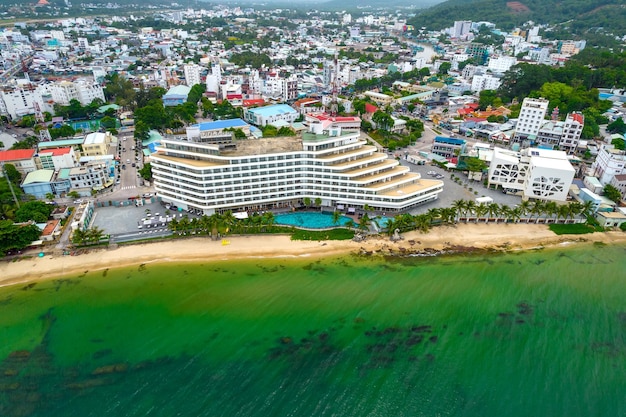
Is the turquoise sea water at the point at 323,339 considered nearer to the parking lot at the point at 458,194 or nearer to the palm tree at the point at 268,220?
the palm tree at the point at 268,220

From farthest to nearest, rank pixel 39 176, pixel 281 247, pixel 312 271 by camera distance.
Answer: pixel 39 176 < pixel 281 247 < pixel 312 271

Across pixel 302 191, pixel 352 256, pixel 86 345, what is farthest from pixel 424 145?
pixel 86 345

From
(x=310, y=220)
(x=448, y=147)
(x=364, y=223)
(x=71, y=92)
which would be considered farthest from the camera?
(x=71, y=92)

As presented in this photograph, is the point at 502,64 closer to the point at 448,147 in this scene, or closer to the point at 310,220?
the point at 448,147

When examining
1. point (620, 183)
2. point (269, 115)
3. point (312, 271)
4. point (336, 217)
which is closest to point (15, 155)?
point (269, 115)

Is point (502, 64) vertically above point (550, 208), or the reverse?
point (502, 64)

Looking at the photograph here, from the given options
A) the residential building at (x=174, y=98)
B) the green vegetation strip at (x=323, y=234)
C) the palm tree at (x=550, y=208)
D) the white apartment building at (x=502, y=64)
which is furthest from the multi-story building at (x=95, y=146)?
the white apartment building at (x=502, y=64)

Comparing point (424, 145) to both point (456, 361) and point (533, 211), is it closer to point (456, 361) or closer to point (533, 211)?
point (533, 211)
